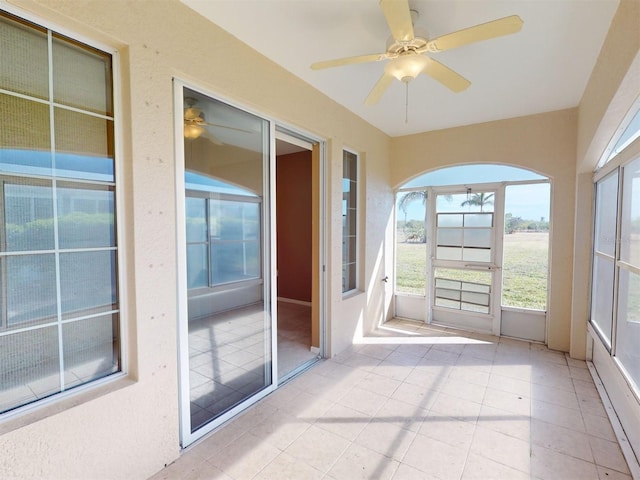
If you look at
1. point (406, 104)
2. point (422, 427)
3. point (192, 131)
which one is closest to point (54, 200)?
point (192, 131)

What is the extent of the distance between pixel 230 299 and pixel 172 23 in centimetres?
182

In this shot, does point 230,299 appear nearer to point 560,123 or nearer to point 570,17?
point 570,17

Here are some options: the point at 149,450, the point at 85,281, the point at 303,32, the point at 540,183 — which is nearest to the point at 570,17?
the point at 303,32

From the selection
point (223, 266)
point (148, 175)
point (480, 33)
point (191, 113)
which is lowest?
point (223, 266)

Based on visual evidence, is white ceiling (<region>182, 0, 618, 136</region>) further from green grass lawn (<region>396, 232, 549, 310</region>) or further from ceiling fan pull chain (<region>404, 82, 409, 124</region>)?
green grass lawn (<region>396, 232, 549, 310</region>)

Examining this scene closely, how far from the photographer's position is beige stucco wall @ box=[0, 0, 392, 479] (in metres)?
1.36

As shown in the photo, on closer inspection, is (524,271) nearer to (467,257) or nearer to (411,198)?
(467,257)

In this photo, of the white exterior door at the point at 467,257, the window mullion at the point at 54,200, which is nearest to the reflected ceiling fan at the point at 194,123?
the window mullion at the point at 54,200

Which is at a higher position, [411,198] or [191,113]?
[191,113]

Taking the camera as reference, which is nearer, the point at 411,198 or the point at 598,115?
the point at 598,115

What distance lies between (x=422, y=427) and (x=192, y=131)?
262cm

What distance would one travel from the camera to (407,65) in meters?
1.83

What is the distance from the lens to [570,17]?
6.15 feet

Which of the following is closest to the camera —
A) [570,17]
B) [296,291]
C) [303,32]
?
[570,17]
